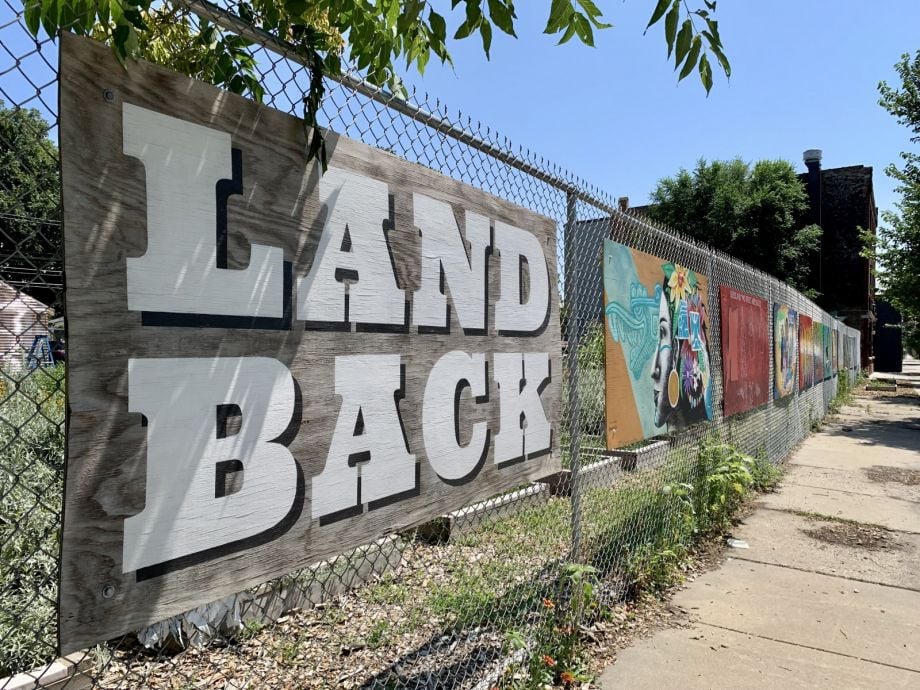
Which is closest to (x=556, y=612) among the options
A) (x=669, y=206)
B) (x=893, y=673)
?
(x=893, y=673)

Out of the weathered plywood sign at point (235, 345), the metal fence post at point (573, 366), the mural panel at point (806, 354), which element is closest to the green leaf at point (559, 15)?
the weathered plywood sign at point (235, 345)

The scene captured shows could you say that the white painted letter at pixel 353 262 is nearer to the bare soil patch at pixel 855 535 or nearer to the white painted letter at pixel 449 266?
the white painted letter at pixel 449 266

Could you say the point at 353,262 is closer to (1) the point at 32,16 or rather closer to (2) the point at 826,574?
(1) the point at 32,16

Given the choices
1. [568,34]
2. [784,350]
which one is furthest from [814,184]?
[568,34]

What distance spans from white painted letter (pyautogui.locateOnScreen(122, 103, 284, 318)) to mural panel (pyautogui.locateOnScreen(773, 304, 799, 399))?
8.63m

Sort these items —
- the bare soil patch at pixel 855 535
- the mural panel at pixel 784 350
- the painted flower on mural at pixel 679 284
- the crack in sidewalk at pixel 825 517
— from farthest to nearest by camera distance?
the mural panel at pixel 784 350, the crack in sidewalk at pixel 825 517, the bare soil patch at pixel 855 535, the painted flower on mural at pixel 679 284

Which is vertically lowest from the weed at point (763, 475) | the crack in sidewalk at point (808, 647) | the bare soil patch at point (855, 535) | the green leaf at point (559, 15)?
the crack in sidewalk at point (808, 647)

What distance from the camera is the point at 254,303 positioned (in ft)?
6.03

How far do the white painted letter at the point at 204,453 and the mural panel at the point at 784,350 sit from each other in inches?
333

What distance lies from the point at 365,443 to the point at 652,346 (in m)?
3.11

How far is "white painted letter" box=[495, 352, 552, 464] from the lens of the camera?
9.81 feet

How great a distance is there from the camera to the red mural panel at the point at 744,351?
651 centimetres

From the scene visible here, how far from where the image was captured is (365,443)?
7.29 feet

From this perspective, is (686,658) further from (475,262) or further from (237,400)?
(237,400)
